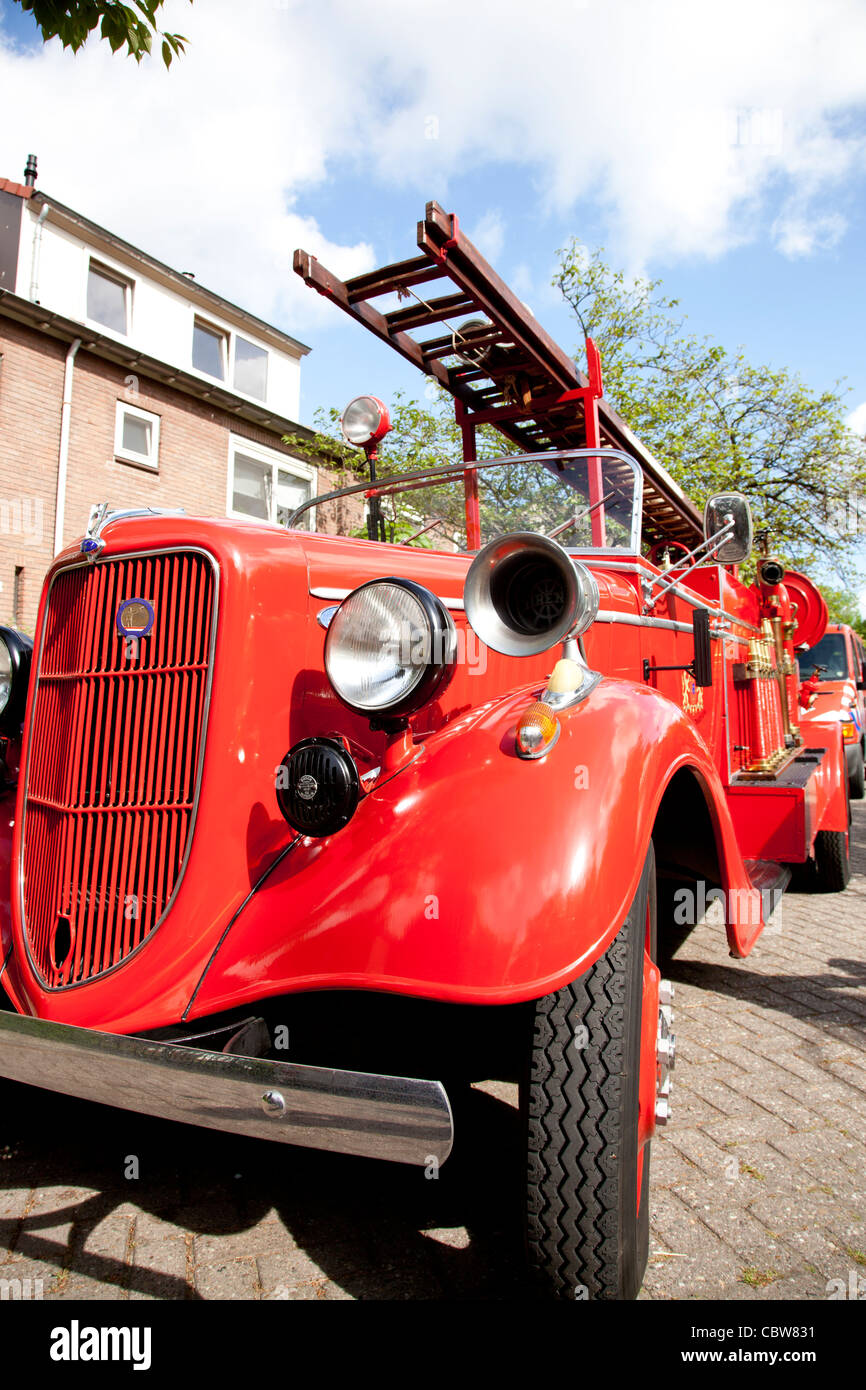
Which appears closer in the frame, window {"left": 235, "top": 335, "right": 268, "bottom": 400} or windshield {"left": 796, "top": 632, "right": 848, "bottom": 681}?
windshield {"left": 796, "top": 632, "right": 848, "bottom": 681}

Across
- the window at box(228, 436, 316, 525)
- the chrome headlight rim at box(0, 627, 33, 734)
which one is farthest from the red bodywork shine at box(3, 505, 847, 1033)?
the window at box(228, 436, 316, 525)

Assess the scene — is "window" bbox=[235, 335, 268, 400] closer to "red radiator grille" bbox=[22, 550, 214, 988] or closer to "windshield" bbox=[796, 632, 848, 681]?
"windshield" bbox=[796, 632, 848, 681]

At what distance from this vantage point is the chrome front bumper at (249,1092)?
1.40m

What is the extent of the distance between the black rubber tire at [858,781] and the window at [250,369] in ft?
37.5

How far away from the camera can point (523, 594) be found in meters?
2.06

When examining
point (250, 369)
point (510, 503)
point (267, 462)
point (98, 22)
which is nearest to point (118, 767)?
point (510, 503)

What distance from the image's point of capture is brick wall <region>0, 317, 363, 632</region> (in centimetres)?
1107

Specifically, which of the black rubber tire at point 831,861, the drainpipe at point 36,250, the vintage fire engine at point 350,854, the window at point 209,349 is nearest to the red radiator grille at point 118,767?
the vintage fire engine at point 350,854

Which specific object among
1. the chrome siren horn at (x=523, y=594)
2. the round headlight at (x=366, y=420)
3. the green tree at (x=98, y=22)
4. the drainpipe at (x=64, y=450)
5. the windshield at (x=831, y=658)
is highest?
the drainpipe at (x=64, y=450)

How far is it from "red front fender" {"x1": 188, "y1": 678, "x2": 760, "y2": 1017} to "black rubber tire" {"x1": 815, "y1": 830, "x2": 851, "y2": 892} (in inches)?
159

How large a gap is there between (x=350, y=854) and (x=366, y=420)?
221cm

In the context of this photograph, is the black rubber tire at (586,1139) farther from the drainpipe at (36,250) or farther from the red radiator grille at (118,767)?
the drainpipe at (36,250)
